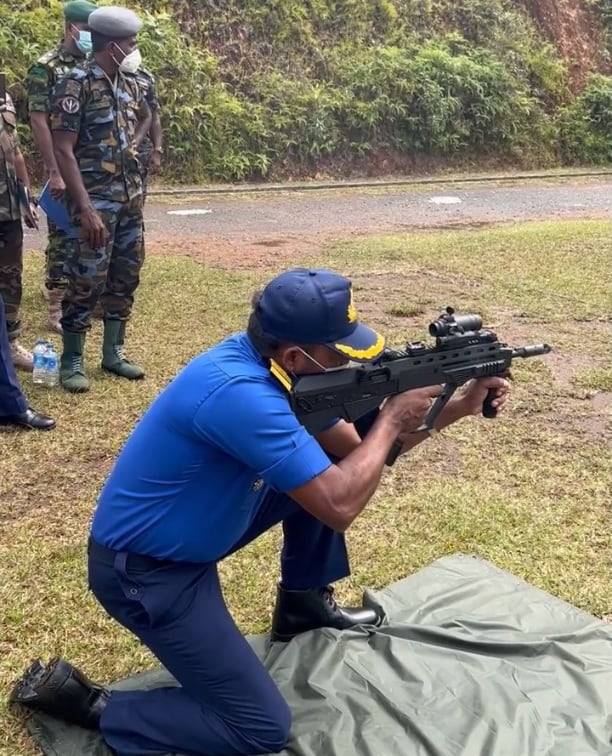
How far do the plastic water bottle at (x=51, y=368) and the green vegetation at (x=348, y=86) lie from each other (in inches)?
365

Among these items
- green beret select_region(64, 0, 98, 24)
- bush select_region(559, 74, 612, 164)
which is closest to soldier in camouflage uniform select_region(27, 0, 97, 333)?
A: green beret select_region(64, 0, 98, 24)

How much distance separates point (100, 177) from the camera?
517 centimetres

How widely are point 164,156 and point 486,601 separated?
12.9 meters

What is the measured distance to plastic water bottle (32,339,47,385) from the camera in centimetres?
531

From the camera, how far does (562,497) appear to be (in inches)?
166

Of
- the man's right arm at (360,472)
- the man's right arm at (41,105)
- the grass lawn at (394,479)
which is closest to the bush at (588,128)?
the grass lawn at (394,479)

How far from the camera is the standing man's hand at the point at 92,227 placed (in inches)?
198

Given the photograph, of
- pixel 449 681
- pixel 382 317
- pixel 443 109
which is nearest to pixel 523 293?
pixel 382 317

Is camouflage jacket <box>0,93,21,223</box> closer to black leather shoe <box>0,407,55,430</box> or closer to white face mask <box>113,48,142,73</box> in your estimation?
white face mask <box>113,48,142,73</box>

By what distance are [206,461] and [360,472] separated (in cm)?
42

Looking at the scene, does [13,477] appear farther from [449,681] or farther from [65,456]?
[449,681]

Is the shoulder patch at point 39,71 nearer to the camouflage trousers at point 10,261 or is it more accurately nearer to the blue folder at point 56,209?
the blue folder at point 56,209

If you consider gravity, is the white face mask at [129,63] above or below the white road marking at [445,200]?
above

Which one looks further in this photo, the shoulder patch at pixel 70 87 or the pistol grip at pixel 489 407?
the shoulder patch at pixel 70 87
